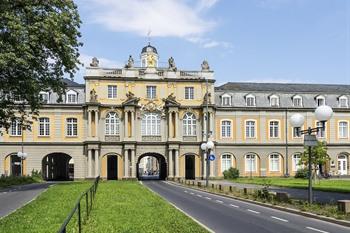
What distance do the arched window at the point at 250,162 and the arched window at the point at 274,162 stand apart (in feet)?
8.09

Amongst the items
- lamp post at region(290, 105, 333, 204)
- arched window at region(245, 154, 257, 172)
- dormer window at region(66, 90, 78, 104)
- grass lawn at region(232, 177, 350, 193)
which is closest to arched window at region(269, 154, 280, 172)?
arched window at region(245, 154, 257, 172)

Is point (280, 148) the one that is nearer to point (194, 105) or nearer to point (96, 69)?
point (194, 105)

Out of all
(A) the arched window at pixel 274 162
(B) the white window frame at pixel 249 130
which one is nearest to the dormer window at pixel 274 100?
(B) the white window frame at pixel 249 130

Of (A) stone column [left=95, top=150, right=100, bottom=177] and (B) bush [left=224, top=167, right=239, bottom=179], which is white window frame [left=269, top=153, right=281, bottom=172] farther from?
(A) stone column [left=95, top=150, right=100, bottom=177]

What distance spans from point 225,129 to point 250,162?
6.08 metres

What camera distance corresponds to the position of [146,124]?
2884 inches

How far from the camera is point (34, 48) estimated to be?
35219 mm

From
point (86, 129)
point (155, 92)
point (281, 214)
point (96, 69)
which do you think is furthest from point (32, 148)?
point (281, 214)

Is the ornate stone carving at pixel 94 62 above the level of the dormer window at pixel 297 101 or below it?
above

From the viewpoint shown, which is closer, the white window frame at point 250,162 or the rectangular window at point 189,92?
the rectangular window at point 189,92

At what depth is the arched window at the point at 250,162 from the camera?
75.6 meters

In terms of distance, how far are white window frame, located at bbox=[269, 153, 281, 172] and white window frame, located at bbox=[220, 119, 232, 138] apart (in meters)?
6.97

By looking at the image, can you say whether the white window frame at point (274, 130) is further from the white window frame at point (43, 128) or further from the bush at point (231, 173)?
the white window frame at point (43, 128)

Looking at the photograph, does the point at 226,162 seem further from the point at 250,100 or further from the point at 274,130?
the point at 250,100
